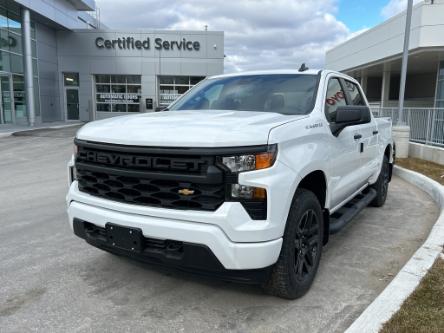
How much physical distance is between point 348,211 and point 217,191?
2.32 m

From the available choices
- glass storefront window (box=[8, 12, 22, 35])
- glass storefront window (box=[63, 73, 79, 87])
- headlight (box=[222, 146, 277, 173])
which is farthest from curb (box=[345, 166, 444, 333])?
glass storefront window (box=[63, 73, 79, 87])

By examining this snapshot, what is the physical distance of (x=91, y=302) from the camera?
3.24 metres

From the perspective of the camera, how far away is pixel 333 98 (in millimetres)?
4277

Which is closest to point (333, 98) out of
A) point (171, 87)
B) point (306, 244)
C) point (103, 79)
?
point (306, 244)

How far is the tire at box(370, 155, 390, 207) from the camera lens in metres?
6.00

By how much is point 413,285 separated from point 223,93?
8.68 ft

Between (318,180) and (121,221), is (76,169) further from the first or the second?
(318,180)

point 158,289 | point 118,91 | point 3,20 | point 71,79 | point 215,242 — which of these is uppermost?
point 3,20

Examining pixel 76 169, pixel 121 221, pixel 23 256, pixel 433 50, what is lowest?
pixel 23 256

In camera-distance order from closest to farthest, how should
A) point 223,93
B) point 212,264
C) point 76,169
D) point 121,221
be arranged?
point 212,264 < point 121,221 < point 76,169 < point 223,93

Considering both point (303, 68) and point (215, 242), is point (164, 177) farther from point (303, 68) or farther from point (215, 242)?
point (303, 68)

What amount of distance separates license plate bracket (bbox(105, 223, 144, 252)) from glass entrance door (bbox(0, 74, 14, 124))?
21.8 metres

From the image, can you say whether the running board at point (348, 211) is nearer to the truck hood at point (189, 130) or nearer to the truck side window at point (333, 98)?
the truck side window at point (333, 98)

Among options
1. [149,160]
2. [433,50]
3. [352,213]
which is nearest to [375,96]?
[433,50]
